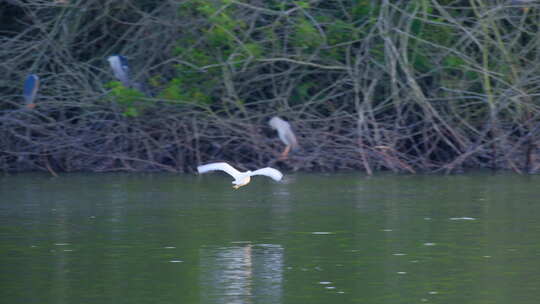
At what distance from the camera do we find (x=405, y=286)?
245 inches

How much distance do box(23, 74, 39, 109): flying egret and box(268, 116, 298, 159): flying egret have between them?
3184 mm

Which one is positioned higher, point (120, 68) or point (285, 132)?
point (120, 68)

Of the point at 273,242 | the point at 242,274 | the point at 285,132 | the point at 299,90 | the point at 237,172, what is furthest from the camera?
the point at 299,90

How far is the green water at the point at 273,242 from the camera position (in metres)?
6.14

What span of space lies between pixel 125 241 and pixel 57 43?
7.65 m

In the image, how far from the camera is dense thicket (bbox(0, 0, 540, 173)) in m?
13.7

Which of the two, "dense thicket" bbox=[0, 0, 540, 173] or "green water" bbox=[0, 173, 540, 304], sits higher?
"dense thicket" bbox=[0, 0, 540, 173]

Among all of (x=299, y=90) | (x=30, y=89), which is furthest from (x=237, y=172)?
(x=30, y=89)

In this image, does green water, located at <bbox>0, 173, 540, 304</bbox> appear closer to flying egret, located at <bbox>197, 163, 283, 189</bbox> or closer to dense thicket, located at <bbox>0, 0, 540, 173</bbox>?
flying egret, located at <bbox>197, 163, 283, 189</bbox>

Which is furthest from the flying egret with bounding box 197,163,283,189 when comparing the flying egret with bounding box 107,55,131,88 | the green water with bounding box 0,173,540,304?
the flying egret with bounding box 107,55,131,88

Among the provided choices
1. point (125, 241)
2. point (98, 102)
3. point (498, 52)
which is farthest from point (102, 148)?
point (125, 241)

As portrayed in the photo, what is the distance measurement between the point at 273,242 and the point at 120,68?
23.1ft

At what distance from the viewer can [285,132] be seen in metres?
13.4

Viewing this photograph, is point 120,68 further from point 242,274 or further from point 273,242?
point 242,274
